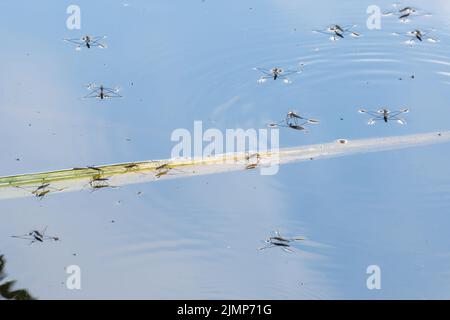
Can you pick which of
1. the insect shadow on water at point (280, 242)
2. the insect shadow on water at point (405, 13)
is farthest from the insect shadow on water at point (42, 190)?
the insect shadow on water at point (405, 13)

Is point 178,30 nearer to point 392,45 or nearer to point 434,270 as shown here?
Result: point 392,45

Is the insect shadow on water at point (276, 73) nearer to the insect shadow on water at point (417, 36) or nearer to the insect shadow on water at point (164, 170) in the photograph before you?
the insect shadow on water at point (417, 36)

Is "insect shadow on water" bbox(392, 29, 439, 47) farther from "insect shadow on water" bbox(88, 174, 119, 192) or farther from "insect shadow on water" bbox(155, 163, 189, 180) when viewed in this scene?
"insect shadow on water" bbox(88, 174, 119, 192)

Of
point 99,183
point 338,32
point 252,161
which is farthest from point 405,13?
point 99,183

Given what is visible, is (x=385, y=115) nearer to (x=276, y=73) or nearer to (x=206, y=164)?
A: (x=276, y=73)

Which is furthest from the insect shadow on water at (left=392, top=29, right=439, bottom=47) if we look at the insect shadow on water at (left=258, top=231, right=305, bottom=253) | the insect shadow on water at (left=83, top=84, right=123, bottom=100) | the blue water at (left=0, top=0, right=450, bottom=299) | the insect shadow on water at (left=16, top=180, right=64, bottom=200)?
the insect shadow on water at (left=16, top=180, right=64, bottom=200)
